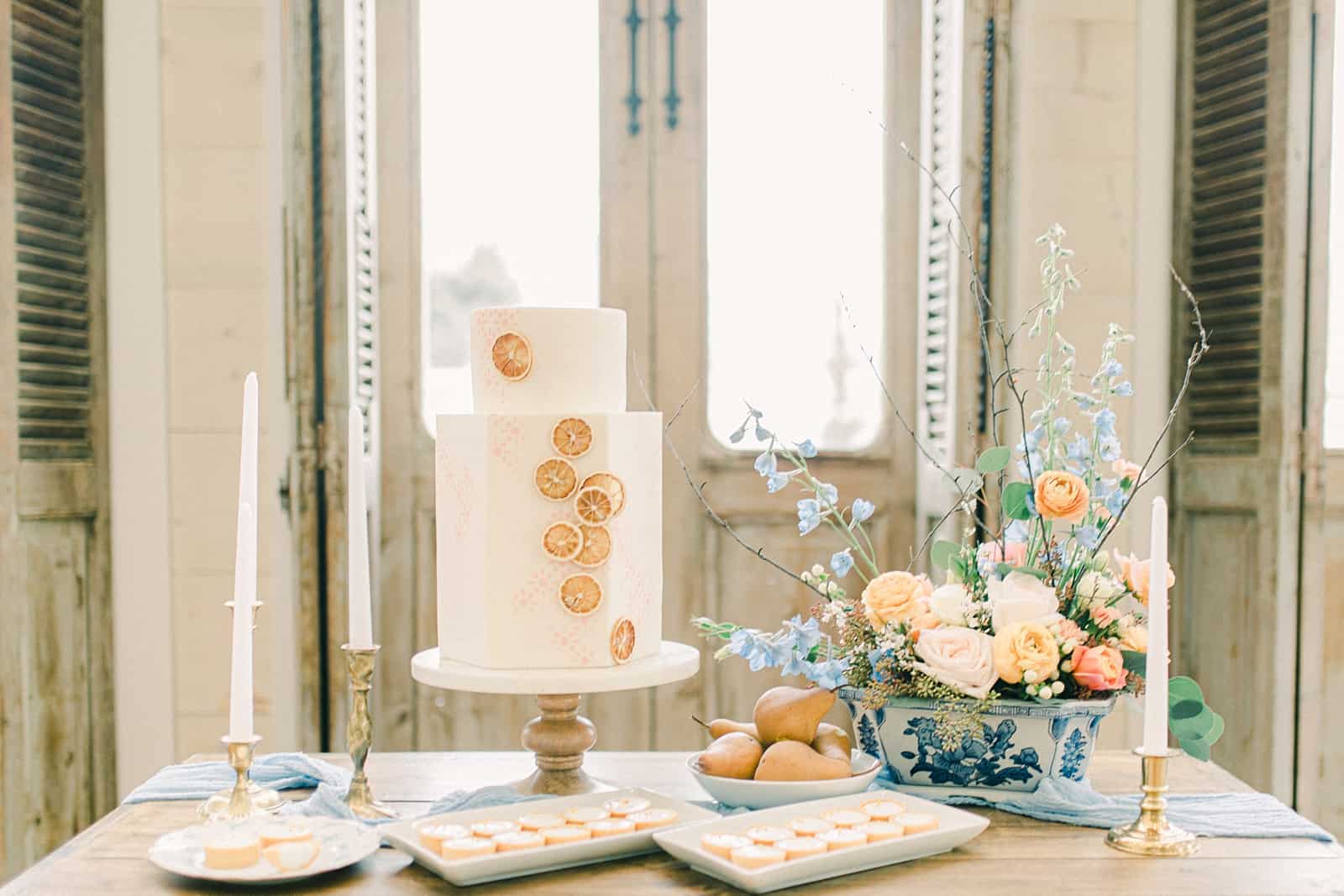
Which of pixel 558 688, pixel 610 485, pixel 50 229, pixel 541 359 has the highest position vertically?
pixel 50 229

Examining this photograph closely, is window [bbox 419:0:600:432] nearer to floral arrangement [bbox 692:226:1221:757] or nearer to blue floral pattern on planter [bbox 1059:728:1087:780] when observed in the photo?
floral arrangement [bbox 692:226:1221:757]

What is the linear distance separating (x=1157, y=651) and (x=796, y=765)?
14.1 inches

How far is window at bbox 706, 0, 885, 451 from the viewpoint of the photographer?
2533 millimetres

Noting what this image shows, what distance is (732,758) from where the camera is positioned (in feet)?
3.92

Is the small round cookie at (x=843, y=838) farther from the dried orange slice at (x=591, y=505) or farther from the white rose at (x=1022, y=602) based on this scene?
the dried orange slice at (x=591, y=505)

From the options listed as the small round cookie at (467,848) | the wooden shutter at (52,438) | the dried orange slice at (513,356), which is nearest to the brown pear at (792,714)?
the small round cookie at (467,848)

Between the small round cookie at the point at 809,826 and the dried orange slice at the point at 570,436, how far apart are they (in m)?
0.43

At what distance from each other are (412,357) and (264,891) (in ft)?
5.38

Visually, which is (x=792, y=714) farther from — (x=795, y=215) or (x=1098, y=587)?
(x=795, y=215)

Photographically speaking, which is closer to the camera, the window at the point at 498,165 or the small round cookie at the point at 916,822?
the small round cookie at the point at 916,822

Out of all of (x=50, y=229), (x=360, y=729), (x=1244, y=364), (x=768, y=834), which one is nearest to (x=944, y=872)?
(x=768, y=834)

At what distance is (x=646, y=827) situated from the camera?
1.08 meters

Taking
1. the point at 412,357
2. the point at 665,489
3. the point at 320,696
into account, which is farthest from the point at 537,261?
the point at 320,696

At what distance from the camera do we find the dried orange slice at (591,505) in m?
1.24
